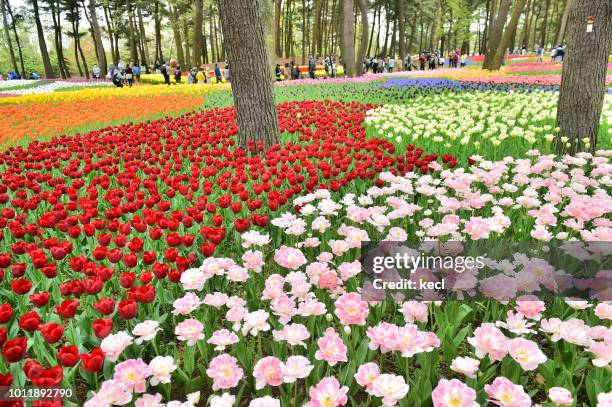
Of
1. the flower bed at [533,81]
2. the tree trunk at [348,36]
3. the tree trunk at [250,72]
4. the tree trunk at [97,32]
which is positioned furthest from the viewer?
the tree trunk at [97,32]

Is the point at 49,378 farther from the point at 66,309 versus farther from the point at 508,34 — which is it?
the point at 508,34

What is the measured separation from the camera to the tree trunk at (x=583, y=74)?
5.27 metres

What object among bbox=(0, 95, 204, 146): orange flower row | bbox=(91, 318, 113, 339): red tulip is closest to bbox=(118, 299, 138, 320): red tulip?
bbox=(91, 318, 113, 339): red tulip

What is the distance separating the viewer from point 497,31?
19.5 meters

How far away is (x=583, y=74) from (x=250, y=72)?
4470 millimetres

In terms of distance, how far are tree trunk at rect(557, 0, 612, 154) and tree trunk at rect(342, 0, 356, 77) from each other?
1666 cm

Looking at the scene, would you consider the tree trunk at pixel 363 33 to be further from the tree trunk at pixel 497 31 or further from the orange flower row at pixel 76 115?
the orange flower row at pixel 76 115

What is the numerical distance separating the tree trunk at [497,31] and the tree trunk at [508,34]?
8.1 inches

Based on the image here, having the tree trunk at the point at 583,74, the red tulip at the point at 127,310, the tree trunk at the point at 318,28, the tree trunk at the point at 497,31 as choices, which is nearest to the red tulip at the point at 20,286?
the red tulip at the point at 127,310

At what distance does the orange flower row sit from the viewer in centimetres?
900

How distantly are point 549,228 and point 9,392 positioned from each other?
3.59 meters

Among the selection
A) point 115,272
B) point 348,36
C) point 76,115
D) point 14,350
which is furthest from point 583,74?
point 348,36

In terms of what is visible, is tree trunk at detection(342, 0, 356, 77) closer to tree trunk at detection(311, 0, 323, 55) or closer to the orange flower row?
the orange flower row

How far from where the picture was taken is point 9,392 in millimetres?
1767
